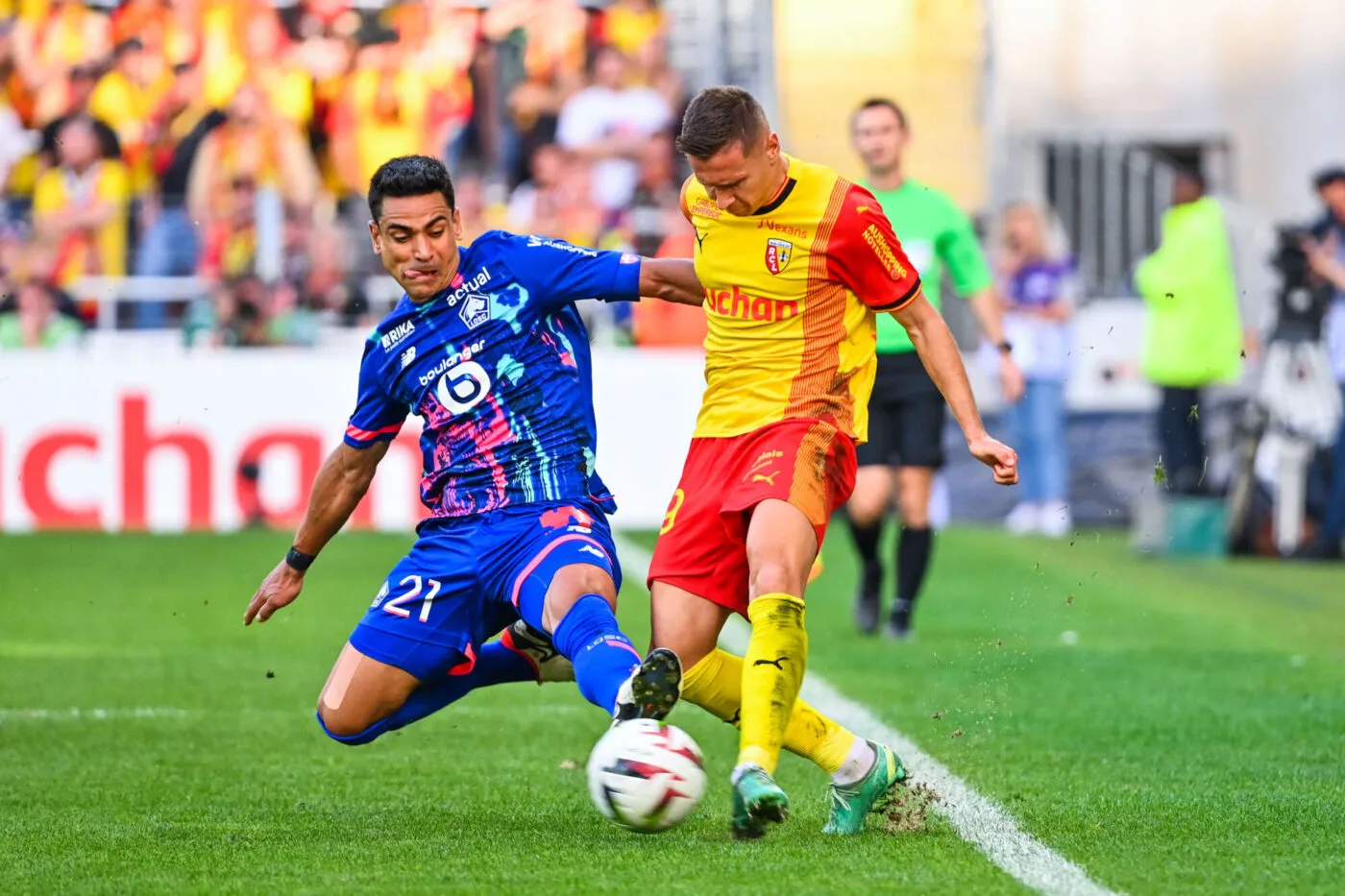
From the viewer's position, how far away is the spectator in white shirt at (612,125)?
17703mm

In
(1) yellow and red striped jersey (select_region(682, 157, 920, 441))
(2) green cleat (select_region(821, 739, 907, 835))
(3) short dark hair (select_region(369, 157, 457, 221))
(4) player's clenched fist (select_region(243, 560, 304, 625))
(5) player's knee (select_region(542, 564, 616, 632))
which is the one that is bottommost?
(2) green cleat (select_region(821, 739, 907, 835))

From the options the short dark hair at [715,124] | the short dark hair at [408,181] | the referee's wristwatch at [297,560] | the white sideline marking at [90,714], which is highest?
the short dark hair at [715,124]

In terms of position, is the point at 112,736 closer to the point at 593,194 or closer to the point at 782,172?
the point at 782,172

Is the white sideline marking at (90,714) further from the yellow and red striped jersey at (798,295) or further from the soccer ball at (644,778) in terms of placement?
the soccer ball at (644,778)

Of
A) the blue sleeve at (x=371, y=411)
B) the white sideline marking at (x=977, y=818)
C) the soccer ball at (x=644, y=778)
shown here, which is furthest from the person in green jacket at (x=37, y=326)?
the soccer ball at (x=644, y=778)

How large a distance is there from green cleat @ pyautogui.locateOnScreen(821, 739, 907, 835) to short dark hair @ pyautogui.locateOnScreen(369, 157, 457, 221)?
1817 mm

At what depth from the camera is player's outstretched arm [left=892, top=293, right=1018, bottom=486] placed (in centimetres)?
519

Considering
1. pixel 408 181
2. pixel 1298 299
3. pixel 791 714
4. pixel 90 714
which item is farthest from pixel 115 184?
pixel 791 714

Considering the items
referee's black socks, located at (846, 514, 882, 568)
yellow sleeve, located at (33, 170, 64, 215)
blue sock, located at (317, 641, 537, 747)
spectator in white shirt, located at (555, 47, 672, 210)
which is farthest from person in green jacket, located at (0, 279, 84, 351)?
blue sock, located at (317, 641, 537, 747)

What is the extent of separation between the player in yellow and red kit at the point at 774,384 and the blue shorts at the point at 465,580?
0.25m

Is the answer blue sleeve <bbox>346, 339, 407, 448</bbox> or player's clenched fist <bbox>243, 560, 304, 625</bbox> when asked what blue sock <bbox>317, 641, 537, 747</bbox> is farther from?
blue sleeve <bbox>346, 339, 407, 448</bbox>

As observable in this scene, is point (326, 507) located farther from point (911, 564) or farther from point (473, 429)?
point (911, 564)

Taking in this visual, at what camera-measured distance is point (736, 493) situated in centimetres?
534

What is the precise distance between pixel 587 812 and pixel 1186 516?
9521 mm
